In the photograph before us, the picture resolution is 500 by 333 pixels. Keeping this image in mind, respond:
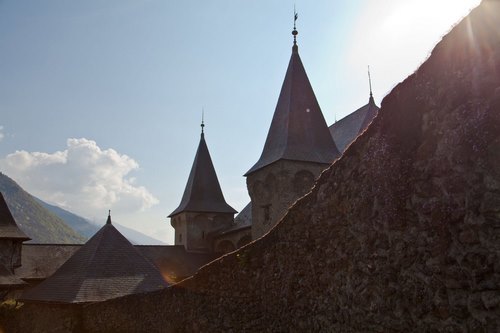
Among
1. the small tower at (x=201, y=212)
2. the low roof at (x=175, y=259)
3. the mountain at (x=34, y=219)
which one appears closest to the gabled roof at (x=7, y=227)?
the low roof at (x=175, y=259)

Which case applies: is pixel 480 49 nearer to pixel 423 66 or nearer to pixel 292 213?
pixel 423 66

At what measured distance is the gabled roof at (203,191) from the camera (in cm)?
3538

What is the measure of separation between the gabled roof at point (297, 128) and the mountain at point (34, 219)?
153m

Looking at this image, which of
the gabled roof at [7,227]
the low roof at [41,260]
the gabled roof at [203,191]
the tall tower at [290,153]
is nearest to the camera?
the tall tower at [290,153]

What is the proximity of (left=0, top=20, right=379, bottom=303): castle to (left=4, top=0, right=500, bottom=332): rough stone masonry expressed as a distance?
7735 millimetres

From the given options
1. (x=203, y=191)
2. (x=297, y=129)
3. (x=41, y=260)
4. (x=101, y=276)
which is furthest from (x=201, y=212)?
(x=101, y=276)

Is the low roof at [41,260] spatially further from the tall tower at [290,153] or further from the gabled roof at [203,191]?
the tall tower at [290,153]

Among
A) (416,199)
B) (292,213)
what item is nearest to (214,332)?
Result: (292,213)

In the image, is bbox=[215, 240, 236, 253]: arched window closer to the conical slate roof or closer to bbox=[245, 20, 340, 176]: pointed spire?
bbox=[245, 20, 340, 176]: pointed spire

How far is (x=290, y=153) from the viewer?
75.2 feet

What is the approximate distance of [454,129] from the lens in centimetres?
369

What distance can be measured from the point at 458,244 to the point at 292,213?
280 cm

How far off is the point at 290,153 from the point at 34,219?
565 feet

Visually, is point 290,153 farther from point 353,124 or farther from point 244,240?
point 244,240
